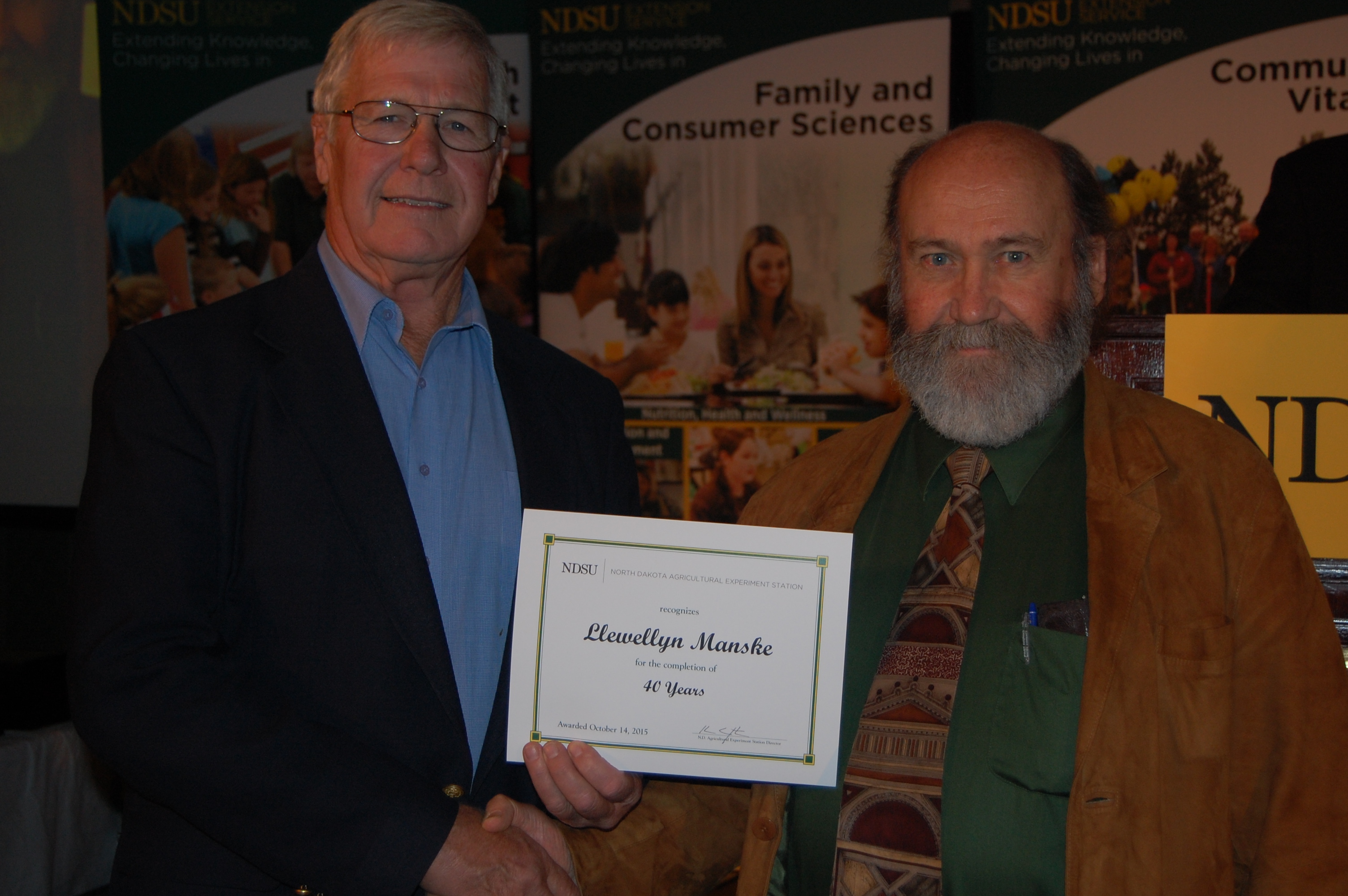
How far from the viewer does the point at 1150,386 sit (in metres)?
2.07

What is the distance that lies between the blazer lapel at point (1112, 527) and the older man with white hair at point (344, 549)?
760 millimetres

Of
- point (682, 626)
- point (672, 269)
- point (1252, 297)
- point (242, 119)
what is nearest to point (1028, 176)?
point (682, 626)

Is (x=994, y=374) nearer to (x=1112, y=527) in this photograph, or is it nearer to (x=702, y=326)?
(x=1112, y=527)

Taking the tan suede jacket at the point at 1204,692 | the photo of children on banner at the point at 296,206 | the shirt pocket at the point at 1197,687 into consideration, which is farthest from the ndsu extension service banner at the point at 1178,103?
the photo of children on banner at the point at 296,206

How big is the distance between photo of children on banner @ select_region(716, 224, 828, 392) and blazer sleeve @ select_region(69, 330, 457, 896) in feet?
8.88

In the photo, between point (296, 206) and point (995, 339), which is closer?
point (995, 339)

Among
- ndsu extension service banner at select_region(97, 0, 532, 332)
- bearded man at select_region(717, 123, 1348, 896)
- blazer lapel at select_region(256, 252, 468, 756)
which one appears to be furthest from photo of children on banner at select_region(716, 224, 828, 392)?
blazer lapel at select_region(256, 252, 468, 756)

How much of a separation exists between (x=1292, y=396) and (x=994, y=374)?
22.9 inches

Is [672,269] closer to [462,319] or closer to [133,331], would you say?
[462,319]

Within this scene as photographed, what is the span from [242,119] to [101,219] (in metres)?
0.96

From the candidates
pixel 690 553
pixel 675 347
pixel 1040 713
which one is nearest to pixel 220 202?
pixel 675 347

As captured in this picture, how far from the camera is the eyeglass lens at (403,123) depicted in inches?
72.8

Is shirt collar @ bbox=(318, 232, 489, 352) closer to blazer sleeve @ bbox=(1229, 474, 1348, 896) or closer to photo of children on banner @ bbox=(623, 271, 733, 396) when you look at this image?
A: blazer sleeve @ bbox=(1229, 474, 1348, 896)

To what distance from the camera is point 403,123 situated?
A: 1.87m
